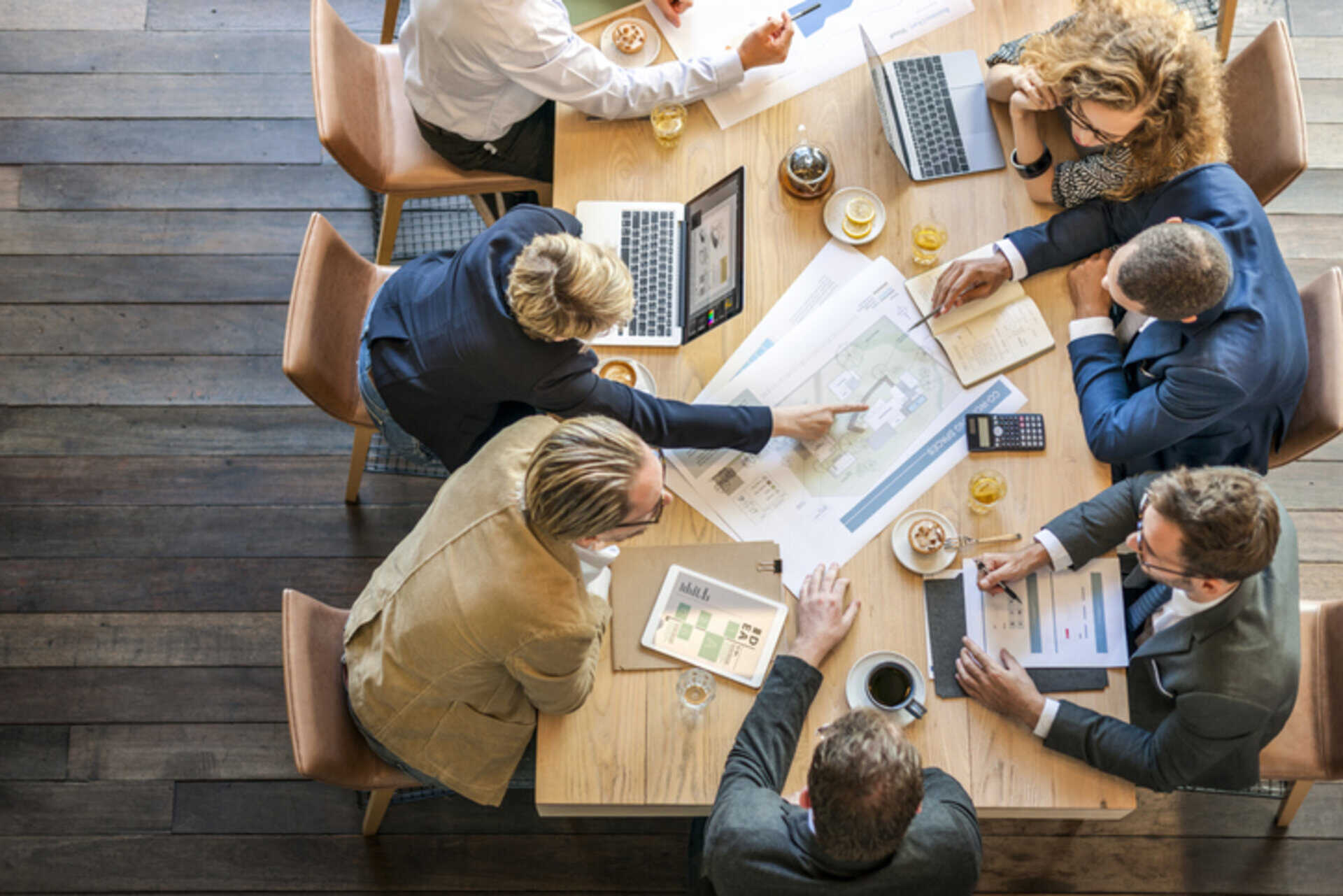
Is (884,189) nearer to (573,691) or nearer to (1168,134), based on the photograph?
(1168,134)

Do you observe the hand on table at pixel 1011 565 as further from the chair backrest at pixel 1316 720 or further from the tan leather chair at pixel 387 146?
the tan leather chair at pixel 387 146

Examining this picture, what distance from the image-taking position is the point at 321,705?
1.97m

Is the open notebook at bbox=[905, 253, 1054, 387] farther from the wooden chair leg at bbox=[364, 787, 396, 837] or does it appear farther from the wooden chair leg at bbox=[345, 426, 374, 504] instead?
the wooden chair leg at bbox=[364, 787, 396, 837]

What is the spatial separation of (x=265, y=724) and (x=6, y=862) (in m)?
0.72

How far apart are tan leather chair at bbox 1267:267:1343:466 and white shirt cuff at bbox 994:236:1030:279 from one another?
0.57m

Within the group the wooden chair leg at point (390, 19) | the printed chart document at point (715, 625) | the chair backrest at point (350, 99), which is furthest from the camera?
the wooden chair leg at point (390, 19)

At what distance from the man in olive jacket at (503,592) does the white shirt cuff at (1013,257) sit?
88 centimetres

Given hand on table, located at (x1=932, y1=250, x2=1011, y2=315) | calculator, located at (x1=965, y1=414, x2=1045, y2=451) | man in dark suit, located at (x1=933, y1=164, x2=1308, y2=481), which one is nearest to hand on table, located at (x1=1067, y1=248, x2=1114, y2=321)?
man in dark suit, located at (x1=933, y1=164, x2=1308, y2=481)

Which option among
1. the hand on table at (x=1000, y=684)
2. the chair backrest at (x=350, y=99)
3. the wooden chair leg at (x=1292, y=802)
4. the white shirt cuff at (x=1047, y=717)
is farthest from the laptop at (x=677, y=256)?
the wooden chair leg at (x=1292, y=802)

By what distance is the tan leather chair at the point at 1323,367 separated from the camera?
212cm

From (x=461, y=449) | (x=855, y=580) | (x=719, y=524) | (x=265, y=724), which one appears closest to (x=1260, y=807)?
(x=855, y=580)

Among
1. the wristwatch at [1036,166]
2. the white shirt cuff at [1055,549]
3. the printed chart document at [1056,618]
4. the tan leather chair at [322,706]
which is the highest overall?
the wristwatch at [1036,166]

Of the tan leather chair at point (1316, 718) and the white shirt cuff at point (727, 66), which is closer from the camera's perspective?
the tan leather chair at point (1316, 718)

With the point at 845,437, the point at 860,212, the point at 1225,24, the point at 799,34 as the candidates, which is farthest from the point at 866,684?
the point at 1225,24
